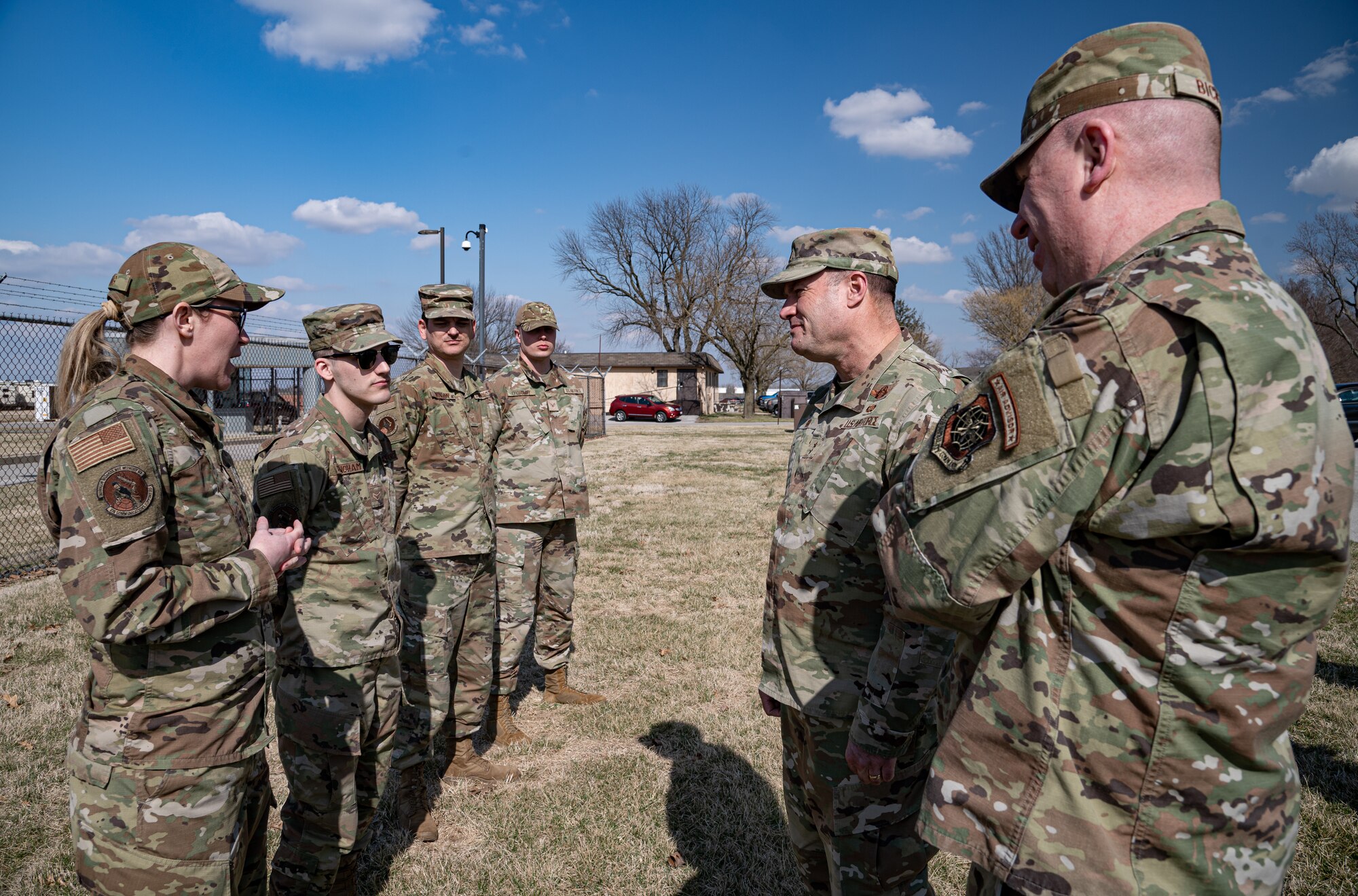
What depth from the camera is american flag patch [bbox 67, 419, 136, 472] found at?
1.85 m

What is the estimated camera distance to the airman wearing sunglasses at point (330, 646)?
9.04 ft

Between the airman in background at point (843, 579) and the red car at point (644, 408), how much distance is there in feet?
Answer: 130

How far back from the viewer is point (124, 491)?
187 cm

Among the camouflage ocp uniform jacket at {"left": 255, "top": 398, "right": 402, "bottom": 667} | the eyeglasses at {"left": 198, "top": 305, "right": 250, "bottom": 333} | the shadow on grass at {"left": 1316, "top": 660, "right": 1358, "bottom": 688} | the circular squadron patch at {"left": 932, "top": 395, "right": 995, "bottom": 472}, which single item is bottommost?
the shadow on grass at {"left": 1316, "top": 660, "right": 1358, "bottom": 688}

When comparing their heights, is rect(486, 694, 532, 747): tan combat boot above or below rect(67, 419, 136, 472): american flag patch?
below

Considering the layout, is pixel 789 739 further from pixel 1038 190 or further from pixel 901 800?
pixel 1038 190

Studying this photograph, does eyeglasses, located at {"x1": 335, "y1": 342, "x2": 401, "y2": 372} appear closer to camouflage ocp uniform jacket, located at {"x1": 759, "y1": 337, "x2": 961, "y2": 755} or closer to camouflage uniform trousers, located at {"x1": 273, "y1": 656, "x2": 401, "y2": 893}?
camouflage uniform trousers, located at {"x1": 273, "y1": 656, "x2": 401, "y2": 893}

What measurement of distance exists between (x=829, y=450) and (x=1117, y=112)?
1.25m

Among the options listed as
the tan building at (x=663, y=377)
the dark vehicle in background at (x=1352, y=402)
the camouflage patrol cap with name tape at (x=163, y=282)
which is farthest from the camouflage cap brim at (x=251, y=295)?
the tan building at (x=663, y=377)

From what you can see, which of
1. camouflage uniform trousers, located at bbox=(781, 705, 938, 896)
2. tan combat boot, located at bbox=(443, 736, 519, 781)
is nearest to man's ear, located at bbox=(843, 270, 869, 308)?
camouflage uniform trousers, located at bbox=(781, 705, 938, 896)

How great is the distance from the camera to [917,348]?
8.20ft

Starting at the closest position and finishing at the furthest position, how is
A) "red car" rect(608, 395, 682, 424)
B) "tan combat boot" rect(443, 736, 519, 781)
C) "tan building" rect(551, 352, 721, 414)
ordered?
1. "tan combat boot" rect(443, 736, 519, 781)
2. "red car" rect(608, 395, 682, 424)
3. "tan building" rect(551, 352, 721, 414)

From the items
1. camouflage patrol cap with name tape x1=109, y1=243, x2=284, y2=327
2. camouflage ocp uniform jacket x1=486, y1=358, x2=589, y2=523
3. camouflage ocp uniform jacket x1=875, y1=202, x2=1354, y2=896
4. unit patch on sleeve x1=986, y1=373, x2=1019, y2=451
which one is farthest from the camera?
camouflage ocp uniform jacket x1=486, y1=358, x2=589, y2=523

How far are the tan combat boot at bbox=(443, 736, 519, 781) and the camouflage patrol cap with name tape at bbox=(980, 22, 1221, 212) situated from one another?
158 inches
